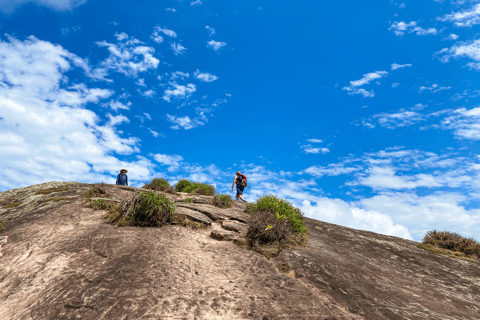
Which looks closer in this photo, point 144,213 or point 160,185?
point 144,213

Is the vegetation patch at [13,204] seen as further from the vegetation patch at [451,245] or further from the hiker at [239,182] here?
the vegetation patch at [451,245]

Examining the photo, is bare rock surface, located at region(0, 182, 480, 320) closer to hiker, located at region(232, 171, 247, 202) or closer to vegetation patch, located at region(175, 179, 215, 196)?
vegetation patch, located at region(175, 179, 215, 196)

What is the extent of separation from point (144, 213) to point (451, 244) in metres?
15.3

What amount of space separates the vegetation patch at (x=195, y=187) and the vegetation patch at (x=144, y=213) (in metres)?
8.80

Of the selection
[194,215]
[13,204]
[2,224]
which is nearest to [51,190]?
[13,204]

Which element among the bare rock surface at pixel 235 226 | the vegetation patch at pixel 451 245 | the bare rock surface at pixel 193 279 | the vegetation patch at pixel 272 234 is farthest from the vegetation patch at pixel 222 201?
the vegetation patch at pixel 451 245

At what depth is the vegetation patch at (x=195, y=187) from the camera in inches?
722

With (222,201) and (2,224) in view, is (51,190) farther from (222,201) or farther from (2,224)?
(222,201)

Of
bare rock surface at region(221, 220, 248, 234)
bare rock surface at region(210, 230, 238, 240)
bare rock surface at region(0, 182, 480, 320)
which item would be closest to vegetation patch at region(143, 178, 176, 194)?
bare rock surface at region(0, 182, 480, 320)

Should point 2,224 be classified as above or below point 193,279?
below

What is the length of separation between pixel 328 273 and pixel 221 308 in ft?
11.1

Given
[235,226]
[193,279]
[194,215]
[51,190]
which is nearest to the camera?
[193,279]

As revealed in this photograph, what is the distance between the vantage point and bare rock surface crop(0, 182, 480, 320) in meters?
5.02

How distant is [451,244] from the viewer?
496 inches
